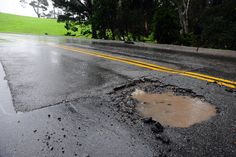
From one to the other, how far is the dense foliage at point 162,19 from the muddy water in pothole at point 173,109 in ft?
26.4

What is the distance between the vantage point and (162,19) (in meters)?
11.9

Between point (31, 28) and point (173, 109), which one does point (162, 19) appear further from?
point (31, 28)

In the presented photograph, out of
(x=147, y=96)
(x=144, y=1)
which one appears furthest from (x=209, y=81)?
(x=144, y=1)

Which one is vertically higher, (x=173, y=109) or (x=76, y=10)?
(x=76, y=10)

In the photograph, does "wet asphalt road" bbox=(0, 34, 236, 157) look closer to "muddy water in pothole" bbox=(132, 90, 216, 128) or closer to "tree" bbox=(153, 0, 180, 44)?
"muddy water in pothole" bbox=(132, 90, 216, 128)

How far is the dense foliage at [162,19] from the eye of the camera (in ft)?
35.2

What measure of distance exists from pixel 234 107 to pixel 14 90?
4083mm

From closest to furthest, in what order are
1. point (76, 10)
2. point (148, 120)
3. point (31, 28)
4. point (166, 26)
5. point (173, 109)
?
point (148, 120), point (173, 109), point (166, 26), point (76, 10), point (31, 28)

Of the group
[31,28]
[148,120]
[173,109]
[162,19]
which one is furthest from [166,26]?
[31,28]

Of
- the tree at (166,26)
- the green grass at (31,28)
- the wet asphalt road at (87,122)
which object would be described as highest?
the green grass at (31,28)

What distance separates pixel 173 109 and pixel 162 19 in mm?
9761

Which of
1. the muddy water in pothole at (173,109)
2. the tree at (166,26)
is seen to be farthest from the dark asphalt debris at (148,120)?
the tree at (166,26)

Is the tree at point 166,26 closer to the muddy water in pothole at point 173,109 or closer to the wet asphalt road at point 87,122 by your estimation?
the wet asphalt road at point 87,122

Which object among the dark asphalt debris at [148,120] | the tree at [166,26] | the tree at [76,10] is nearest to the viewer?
the dark asphalt debris at [148,120]
